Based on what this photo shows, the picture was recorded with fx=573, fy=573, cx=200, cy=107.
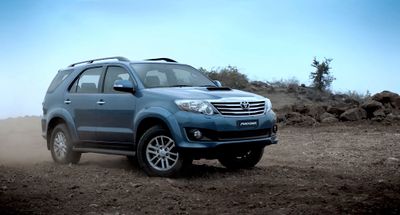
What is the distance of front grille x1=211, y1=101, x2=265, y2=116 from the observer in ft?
29.3

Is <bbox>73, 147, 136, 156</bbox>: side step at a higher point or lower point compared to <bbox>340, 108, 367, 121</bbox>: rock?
lower

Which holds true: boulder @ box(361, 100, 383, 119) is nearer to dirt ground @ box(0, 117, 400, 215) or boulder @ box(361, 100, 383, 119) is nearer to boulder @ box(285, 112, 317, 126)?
boulder @ box(285, 112, 317, 126)

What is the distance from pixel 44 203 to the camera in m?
7.27

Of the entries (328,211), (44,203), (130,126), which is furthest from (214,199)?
(130,126)

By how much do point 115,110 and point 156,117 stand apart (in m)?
1.17

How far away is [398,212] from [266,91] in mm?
25165

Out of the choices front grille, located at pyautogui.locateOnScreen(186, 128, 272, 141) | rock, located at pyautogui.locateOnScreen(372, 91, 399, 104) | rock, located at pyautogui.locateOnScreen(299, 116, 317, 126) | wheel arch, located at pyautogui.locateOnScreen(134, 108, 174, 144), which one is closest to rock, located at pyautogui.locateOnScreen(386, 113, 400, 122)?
rock, located at pyautogui.locateOnScreen(299, 116, 317, 126)

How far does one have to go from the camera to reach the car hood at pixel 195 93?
9.04 metres

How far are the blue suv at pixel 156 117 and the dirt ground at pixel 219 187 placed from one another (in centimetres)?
40

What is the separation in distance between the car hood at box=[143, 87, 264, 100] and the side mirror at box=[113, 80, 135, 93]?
242 millimetres

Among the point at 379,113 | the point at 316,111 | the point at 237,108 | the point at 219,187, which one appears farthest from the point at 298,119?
the point at 219,187

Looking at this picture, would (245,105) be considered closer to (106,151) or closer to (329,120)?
(106,151)

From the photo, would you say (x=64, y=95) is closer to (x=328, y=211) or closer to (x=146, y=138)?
(x=146, y=138)

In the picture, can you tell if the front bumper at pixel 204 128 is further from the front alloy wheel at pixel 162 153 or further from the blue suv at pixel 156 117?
the front alloy wheel at pixel 162 153
